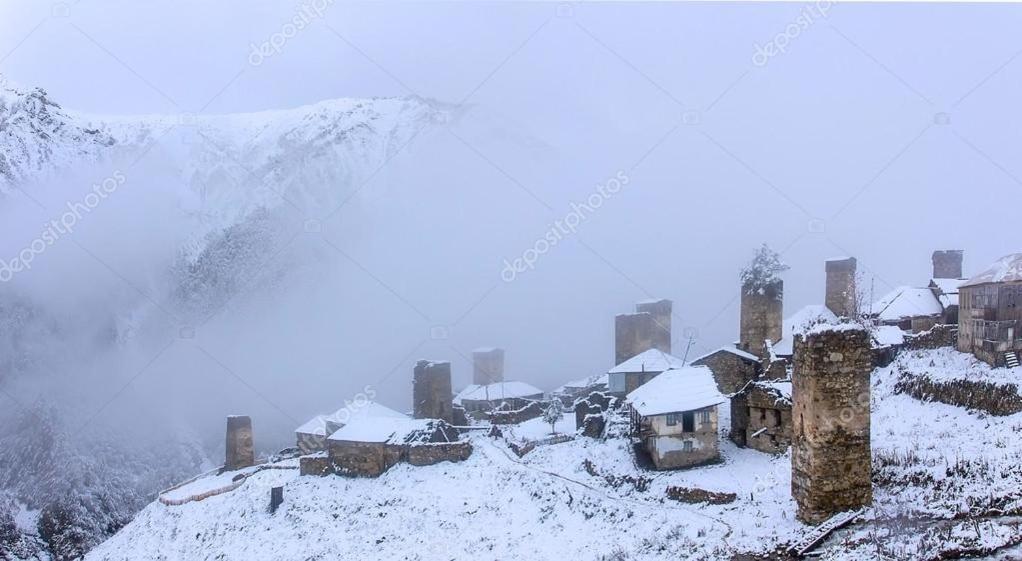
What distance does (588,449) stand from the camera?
29.1m

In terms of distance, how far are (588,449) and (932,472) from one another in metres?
15.2

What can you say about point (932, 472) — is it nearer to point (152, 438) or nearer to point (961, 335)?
point (961, 335)

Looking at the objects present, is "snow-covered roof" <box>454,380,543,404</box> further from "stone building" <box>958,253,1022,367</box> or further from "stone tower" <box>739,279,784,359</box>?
"stone building" <box>958,253,1022,367</box>

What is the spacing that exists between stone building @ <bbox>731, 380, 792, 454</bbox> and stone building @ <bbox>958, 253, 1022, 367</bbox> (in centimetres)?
774

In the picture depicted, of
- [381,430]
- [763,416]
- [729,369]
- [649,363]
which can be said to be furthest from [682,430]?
[381,430]

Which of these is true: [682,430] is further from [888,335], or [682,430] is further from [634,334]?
[634,334]

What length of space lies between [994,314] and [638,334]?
21929 millimetres

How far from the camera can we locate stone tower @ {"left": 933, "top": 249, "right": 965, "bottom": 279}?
127 ft

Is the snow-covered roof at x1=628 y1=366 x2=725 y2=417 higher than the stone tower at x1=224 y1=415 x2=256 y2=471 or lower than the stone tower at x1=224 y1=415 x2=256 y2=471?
higher

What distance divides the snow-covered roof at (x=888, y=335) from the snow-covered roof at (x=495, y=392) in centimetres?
2740

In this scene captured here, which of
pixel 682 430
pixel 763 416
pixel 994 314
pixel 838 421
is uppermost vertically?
pixel 994 314

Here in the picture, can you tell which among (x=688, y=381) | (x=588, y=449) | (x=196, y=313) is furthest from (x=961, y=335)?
(x=196, y=313)

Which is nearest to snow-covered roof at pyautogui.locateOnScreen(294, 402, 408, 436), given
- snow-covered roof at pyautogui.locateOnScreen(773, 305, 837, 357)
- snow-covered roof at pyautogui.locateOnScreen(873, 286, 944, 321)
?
snow-covered roof at pyautogui.locateOnScreen(773, 305, 837, 357)

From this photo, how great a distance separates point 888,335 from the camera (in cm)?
3155
